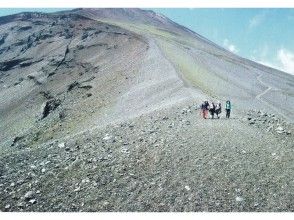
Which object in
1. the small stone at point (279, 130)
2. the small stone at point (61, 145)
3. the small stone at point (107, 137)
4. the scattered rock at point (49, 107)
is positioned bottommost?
the scattered rock at point (49, 107)

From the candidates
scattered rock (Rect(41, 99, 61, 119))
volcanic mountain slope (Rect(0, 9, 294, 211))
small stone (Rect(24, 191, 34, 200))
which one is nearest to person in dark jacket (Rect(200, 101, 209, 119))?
volcanic mountain slope (Rect(0, 9, 294, 211))

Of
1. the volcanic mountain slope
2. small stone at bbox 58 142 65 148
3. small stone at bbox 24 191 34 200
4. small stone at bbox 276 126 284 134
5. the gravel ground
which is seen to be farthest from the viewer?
small stone at bbox 276 126 284 134

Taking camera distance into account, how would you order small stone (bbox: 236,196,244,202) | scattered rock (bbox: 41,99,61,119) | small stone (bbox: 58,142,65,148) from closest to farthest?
small stone (bbox: 236,196,244,202) < small stone (bbox: 58,142,65,148) < scattered rock (bbox: 41,99,61,119)

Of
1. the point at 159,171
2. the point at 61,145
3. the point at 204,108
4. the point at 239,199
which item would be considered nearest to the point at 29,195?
the point at 159,171

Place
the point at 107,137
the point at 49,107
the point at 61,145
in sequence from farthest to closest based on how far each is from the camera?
the point at 49,107
the point at 107,137
the point at 61,145

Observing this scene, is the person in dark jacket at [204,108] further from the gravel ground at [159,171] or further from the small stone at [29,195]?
the small stone at [29,195]

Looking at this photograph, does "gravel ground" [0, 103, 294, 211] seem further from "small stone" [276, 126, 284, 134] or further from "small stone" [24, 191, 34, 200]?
"small stone" [276, 126, 284, 134]

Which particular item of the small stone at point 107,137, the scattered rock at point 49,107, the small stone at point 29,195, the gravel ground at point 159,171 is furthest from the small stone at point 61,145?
the scattered rock at point 49,107

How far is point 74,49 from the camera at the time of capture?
8850cm

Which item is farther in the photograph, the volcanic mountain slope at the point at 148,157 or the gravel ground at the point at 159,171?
the volcanic mountain slope at the point at 148,157

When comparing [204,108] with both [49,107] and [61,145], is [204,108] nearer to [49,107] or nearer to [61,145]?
[61,145]

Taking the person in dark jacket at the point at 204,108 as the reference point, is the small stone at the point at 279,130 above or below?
below

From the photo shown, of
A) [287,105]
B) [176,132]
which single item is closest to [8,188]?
[176,132]

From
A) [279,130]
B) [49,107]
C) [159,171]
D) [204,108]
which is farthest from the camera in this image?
[49,107]
